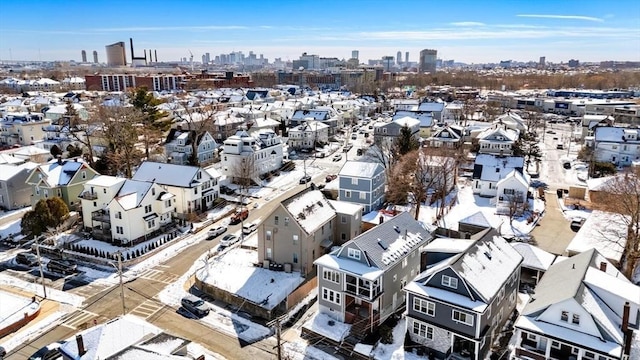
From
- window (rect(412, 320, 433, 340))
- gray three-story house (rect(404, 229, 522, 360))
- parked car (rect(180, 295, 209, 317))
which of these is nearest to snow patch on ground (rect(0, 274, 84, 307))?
parked car (rect(180, 295, 209, 317))

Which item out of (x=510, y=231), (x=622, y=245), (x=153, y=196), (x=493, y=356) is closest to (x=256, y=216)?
(x=153, y=196)

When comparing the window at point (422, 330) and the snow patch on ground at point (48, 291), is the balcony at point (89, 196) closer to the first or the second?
→ the snow patch on ground at point (48, 291)

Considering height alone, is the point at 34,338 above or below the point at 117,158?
below

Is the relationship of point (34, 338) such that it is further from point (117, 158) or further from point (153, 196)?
point (117, 158)

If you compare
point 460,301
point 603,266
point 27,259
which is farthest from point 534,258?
point 27,259

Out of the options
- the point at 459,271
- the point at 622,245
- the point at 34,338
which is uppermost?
the point at 459,271

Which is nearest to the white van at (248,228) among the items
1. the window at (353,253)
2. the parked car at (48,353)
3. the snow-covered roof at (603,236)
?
the window at (353,253)
